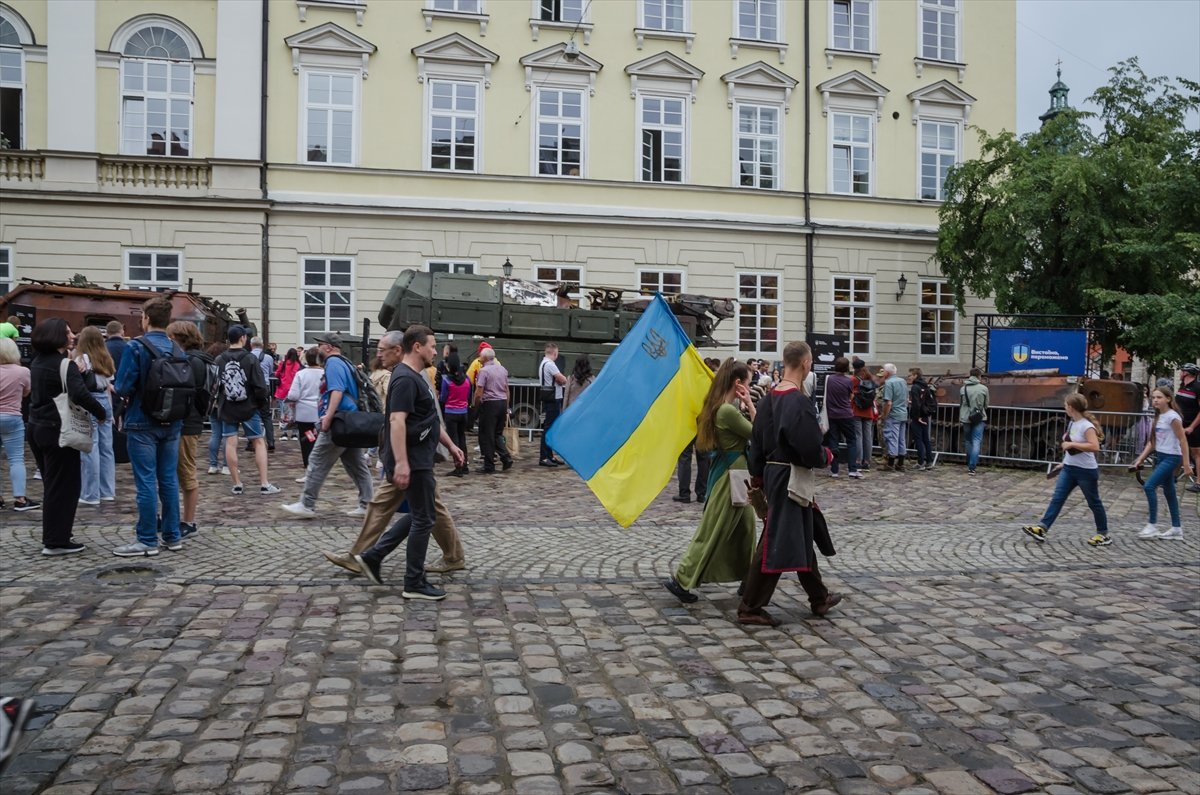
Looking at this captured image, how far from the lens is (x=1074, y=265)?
24.0m

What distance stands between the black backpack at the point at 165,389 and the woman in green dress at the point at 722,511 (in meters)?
4.03

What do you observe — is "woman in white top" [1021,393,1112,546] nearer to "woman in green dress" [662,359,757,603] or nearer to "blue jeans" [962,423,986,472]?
"woman in green dress" [662,359,757,603]

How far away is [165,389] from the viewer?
24.4 ft

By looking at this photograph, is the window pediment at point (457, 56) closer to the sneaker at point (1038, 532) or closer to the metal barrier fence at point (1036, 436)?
the metal barrier fence at point (1036, 436)

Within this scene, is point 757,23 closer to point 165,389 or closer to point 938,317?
point 938,317

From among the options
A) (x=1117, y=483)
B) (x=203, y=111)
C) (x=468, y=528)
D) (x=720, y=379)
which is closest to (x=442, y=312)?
(x=203, y=111)

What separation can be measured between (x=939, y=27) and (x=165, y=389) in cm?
2846

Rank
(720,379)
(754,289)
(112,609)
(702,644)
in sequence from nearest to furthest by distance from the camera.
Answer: (702,644) → (112,609) → (720,379) → (754,289)

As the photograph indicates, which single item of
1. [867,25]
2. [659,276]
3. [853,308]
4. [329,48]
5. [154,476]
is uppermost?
[867,25]

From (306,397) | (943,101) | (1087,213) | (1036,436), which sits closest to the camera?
(306,397)

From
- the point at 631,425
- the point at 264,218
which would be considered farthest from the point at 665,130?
the point at 631,425

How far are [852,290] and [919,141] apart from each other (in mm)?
5167

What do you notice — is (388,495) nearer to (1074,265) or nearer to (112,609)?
(112,609)

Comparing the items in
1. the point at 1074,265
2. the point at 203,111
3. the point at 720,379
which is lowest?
the point at 720,379
